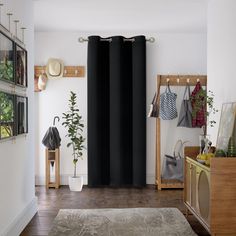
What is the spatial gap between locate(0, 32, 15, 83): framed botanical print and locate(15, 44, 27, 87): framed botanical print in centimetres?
18

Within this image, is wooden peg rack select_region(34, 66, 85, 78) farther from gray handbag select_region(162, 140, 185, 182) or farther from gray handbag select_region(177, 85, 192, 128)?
gray handbag select_region(162, 140, 185, 182)

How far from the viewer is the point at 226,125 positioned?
3.34m

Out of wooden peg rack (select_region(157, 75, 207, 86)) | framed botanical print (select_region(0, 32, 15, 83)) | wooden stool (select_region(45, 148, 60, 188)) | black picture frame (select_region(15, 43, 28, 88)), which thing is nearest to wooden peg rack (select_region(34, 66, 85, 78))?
wooden stool (select_region(45, 148, 60, 188))

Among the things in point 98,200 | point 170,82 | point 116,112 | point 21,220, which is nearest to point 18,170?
point 21,220

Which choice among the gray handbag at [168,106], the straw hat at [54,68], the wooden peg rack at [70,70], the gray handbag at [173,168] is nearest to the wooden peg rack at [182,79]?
the gray handbag at [168,106]

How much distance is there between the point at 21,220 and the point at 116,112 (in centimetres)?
252

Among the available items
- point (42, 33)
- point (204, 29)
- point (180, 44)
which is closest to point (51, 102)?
point (42, 33)

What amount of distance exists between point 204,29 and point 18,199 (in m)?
3.83

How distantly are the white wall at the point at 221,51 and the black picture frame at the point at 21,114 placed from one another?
81.6 inches

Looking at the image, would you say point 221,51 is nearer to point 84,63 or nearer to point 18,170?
point 18,170

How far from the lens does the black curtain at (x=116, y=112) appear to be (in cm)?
543

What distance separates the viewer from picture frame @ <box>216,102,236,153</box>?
3.19 meters

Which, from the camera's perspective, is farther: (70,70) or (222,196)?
(70,70)

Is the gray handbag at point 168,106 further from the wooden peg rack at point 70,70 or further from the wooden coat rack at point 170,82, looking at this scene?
the wooden peg rack at point 70,70
